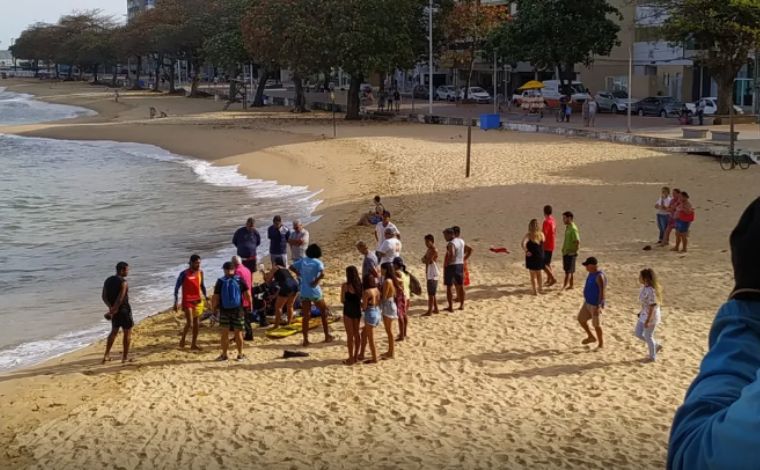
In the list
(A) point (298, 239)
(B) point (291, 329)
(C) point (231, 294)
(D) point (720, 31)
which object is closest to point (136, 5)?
(D) point (720, 31)

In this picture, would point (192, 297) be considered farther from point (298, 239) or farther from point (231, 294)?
point (298, 239)

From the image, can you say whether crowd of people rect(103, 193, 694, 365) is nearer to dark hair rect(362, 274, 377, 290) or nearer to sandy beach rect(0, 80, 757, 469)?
dark hair rect(362, 274, 377, 290)

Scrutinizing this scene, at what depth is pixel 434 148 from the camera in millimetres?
35812

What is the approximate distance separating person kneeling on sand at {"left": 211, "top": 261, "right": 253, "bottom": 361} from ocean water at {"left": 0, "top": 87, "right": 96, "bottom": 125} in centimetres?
6572

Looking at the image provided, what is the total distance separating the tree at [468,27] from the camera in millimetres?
56562

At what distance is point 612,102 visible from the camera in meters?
51.6

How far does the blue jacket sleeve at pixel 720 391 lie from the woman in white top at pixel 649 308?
9.08 m

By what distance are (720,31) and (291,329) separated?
3212cm

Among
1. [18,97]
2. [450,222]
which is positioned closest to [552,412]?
[450,222]

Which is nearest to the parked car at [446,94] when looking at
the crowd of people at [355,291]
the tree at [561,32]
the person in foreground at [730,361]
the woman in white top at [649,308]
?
the tree at [561,32]

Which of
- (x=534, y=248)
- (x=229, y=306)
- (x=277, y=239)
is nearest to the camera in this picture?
(x=229, y=306)

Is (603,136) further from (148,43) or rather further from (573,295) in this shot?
(148,43)

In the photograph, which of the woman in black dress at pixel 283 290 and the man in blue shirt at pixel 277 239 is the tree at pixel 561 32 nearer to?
the man in blue shirt at pixel 277 239

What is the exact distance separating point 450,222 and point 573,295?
6.43 metres
